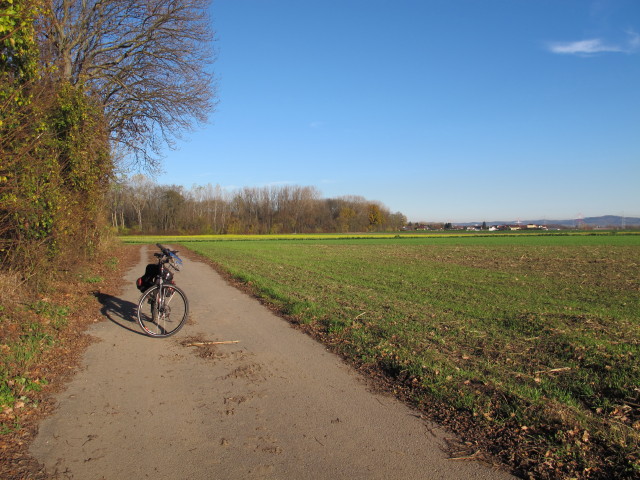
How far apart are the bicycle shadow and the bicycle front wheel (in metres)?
0.34

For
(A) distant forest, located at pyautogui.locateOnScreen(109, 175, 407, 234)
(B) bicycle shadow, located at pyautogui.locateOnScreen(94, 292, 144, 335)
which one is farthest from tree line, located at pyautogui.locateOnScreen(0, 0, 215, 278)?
(A) distant forest, located at pyautogui.locateOnScreen(109, 175, 407, 234)

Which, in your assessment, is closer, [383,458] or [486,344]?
[383,458]

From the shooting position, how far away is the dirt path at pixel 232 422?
339 cm

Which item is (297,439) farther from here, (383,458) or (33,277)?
(33,277)

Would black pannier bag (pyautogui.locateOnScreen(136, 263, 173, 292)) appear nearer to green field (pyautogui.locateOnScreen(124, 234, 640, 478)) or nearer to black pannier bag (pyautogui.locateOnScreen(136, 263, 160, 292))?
black pannier bag (pyautogui.locateOnScreen(136, 263, 160, 292))

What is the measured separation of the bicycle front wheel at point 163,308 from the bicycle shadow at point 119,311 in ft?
1.13

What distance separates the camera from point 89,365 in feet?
19.6

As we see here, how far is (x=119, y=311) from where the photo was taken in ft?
Answer: 31.4

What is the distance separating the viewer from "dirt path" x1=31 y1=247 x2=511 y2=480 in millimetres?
3391

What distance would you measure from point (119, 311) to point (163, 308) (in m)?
2.47

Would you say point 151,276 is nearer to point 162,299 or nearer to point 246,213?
point 162,299

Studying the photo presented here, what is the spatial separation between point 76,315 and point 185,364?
3793 millimetres

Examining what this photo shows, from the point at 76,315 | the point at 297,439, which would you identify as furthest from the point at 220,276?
the point at 297,439

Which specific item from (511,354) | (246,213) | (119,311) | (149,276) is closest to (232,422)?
(511,354)
